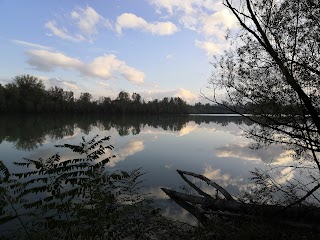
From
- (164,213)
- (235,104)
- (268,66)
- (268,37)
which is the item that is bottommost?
(164,213)

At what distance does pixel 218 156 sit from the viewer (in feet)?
75.6

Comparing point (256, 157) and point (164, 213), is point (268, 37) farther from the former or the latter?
point (256, 157)

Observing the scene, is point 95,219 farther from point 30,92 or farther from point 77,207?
point 30,92

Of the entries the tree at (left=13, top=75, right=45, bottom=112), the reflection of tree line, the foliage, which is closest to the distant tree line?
the tree at (left=13, top=75, right=45, bottom=112)

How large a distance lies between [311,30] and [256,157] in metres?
17.0

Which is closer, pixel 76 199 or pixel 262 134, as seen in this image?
pixel 262 134

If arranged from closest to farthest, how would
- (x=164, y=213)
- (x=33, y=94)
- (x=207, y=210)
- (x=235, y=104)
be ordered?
1. (x=235, y=104)
2. (x=207, y=210)
3. (x=164, y=213)
4. (x=33, y=94)

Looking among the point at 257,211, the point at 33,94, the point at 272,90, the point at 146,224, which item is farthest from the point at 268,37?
the point at 33,94

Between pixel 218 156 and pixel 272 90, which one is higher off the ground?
pixel 272 90

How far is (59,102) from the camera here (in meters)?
125

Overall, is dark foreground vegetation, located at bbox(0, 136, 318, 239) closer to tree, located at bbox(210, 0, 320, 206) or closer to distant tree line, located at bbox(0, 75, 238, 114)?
tree, located at bbox(210, 0, 320, 206)

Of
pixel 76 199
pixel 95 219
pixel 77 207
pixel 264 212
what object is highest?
pixel 77 207

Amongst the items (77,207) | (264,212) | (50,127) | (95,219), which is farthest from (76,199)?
(50,127)

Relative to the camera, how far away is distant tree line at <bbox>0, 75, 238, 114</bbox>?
4299 inches
